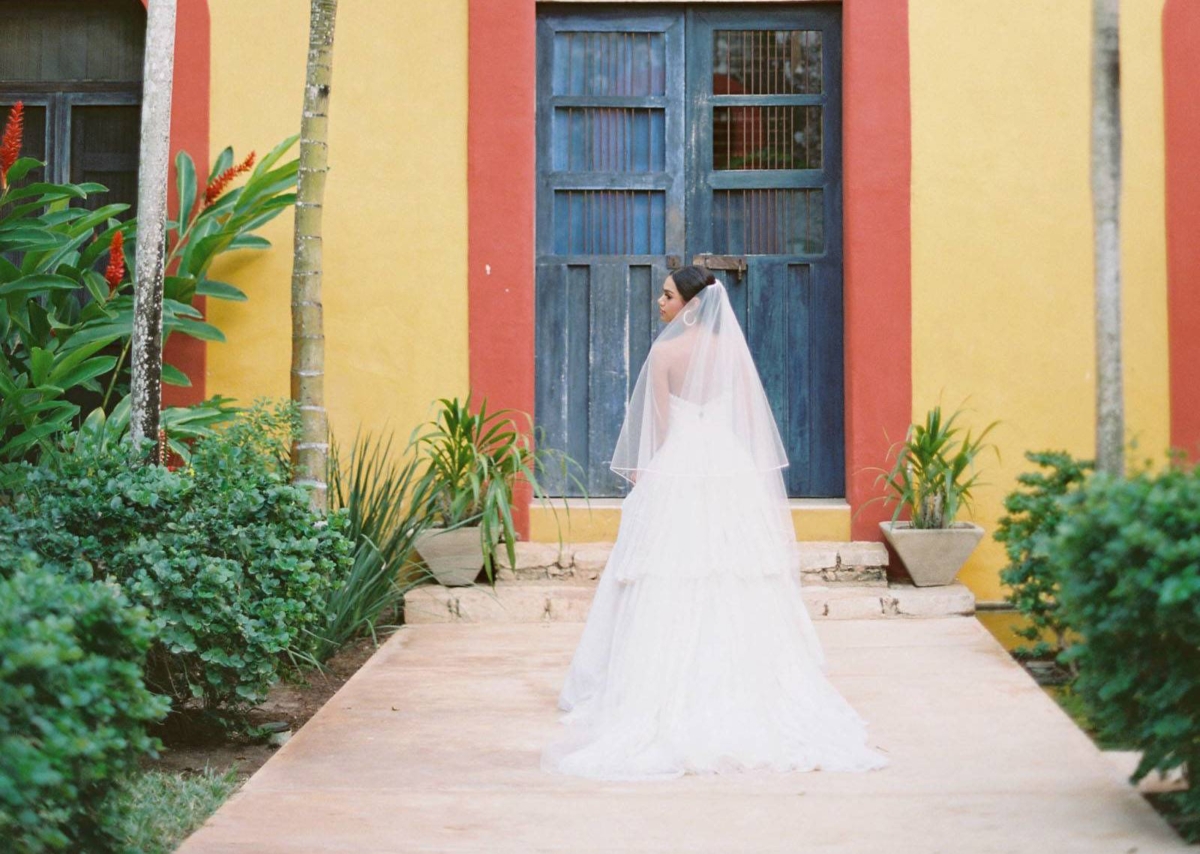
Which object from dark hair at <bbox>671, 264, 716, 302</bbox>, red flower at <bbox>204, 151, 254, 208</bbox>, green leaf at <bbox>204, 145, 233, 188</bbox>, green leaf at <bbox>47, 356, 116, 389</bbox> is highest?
green leaf at <bbox>204, 145, 233, 188</bbox>

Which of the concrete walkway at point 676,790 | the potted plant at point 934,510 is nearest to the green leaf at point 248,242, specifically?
the concrete walkway at point 676,790

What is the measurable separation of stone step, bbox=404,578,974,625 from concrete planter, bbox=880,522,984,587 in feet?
0.23

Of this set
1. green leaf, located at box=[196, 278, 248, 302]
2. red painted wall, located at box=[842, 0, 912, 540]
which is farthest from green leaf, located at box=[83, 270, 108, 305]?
red painted wall, located at box=[842, 0, 912, 540]

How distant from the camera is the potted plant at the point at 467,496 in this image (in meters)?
7.05

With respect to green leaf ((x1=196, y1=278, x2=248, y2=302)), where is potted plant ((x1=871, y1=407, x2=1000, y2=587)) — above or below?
below

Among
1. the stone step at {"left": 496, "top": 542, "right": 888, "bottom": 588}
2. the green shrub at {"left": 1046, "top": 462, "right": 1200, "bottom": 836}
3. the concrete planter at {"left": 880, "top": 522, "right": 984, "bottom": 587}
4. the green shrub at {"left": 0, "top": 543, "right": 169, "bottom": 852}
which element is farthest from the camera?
the stone step at {"left": 496, "top": 542, "right": 888, "bottom": 588}

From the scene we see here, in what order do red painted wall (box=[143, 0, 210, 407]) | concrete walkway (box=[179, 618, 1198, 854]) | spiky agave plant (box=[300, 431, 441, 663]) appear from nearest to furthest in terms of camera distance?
concrete walkway (box=[179, 618, 1198, 854]) < spiky agave plant (box=[300, 431, 441, 663]) < red painted wall (box=[143, 0, 210, 407])

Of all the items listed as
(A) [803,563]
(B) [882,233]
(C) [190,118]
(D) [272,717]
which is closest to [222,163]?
(C) [190,118]

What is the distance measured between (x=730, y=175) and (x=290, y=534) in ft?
12.7

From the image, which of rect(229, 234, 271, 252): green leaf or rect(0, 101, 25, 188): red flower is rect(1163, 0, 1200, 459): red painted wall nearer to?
rect(229, 234, 271, 252): green leaf

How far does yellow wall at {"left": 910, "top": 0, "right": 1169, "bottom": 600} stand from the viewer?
24.9ft

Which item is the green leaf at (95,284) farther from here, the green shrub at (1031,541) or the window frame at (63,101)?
the green shrub at (1031,541)

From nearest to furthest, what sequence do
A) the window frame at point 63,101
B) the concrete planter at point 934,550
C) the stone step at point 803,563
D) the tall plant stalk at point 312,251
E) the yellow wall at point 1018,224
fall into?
the tall plant stalk at point 312,251, the concrete planter at point 934,550, the stone step at point 803,563, the yellow wall at point 1018,224, the window frame at point 63,101

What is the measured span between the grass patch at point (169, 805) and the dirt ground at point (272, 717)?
0.46ft
